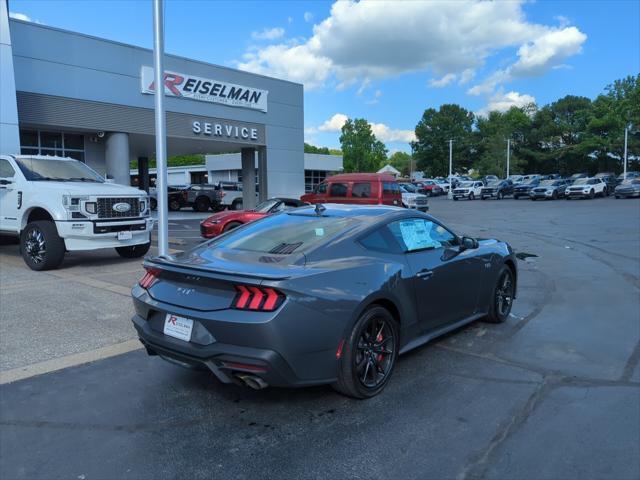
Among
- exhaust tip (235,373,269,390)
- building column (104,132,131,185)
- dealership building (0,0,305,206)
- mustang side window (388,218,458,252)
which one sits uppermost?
dealership building (0,0,305,206)

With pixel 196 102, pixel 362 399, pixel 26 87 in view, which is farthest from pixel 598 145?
pixel 362 399

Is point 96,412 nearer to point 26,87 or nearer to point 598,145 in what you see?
point 26,87

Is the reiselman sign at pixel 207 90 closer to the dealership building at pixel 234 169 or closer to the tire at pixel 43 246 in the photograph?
the tire at pixel 43 246

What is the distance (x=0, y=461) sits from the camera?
3.04 metres

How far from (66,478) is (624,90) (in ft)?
269

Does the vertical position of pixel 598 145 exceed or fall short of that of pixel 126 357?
it exceeds it

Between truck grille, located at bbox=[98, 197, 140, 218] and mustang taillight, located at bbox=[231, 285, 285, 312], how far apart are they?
22.4ft

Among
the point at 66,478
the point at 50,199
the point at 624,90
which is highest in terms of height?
the point at 624,90

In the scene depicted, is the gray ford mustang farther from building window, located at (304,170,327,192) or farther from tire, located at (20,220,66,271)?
building window, located at (304,170,327,192)

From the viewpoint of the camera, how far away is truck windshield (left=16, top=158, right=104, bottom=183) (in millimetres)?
9797

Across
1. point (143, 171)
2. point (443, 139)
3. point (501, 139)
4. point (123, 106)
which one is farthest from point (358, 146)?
point (123, 106)

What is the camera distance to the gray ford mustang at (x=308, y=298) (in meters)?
3.33

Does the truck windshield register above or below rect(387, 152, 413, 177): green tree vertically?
below

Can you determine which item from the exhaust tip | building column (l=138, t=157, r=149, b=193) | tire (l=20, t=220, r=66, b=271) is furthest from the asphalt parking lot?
building column (l=138, t=157, r=149, b=193)
